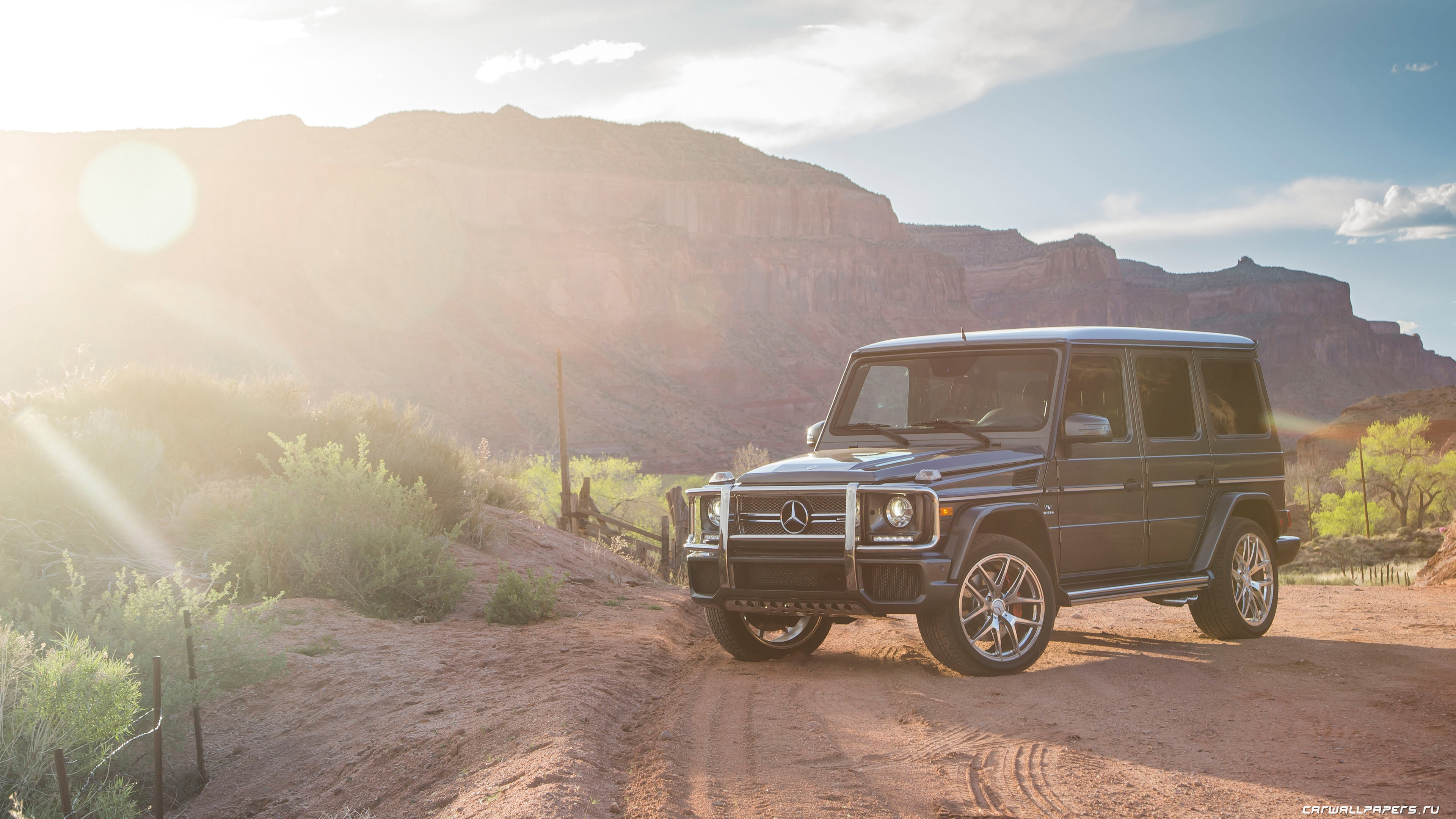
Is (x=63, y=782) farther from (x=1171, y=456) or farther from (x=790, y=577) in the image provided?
(x=1171, y=456)

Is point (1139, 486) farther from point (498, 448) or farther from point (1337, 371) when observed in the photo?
point (1337, 371)

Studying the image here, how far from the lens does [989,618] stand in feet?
23.1

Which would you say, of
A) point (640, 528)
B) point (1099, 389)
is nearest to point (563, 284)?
point (640, 528)

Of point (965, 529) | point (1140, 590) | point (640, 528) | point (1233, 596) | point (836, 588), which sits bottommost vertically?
point (640, 528)

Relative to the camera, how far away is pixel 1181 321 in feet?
603

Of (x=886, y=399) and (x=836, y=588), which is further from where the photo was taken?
(x=886, y=399)

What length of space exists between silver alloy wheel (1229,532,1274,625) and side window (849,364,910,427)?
2.89 m

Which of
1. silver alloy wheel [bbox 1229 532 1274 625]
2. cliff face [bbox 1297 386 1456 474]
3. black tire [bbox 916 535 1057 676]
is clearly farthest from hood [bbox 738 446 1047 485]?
cliff face [bbox 1297 386 1456 474]

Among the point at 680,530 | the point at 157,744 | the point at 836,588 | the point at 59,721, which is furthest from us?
the point at 680,530

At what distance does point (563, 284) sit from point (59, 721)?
4154 inches

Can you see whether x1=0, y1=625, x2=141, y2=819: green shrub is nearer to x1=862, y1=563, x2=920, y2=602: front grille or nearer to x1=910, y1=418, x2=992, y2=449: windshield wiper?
x1=862, y1=563, x2=920, y2=602: front grille

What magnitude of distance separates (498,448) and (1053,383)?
6450cm

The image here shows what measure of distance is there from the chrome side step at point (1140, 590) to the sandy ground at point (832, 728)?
1.53 ft

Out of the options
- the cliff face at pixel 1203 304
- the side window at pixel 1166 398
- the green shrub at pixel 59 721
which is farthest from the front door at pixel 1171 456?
the cliff face at pixel 1203 304
